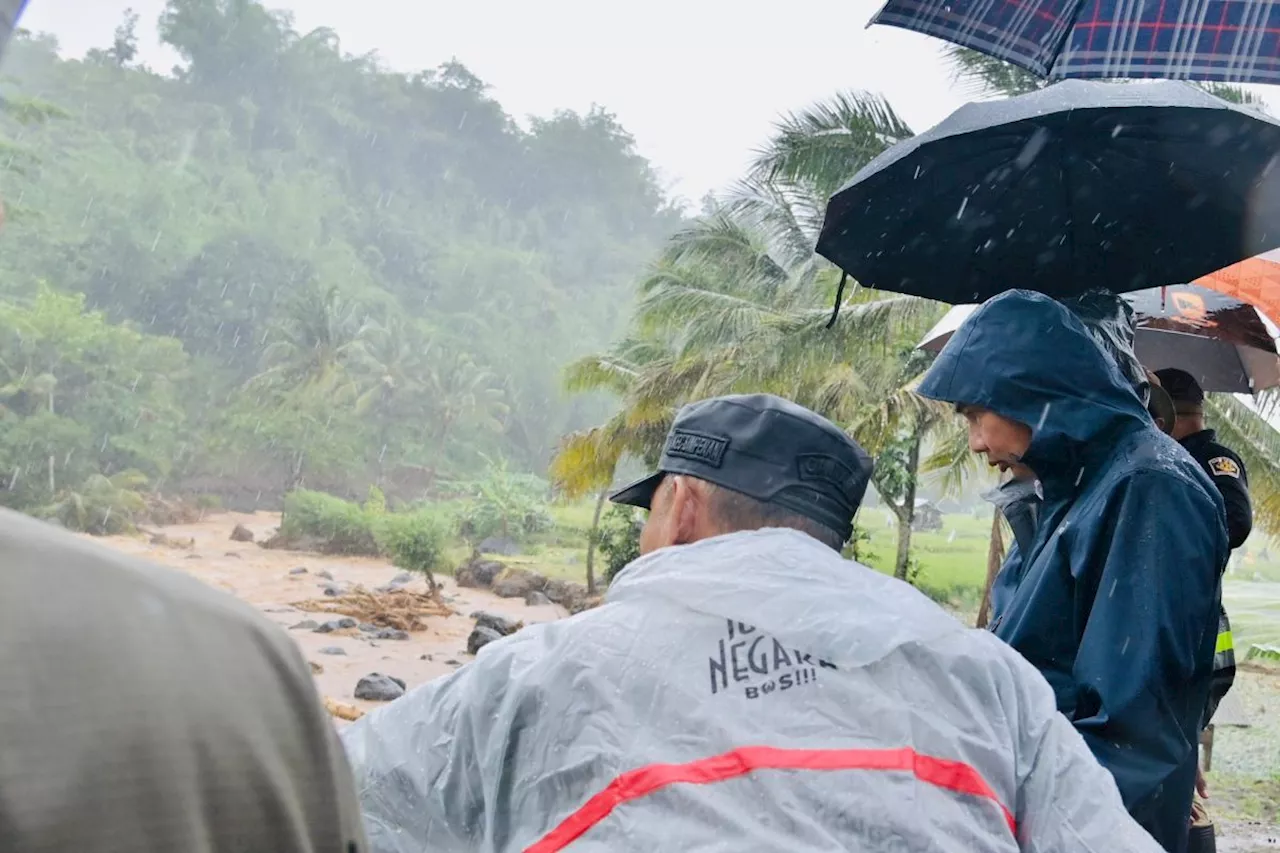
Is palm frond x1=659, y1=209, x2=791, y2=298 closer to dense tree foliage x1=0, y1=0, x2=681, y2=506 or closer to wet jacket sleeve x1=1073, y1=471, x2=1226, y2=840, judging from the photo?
dense tree foliage x1=0, y1=0, x2=681, y2=506

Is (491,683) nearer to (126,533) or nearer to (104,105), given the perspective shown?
(126,533)

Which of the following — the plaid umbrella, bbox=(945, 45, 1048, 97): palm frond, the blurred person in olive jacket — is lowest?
the blurred person in olive jacket

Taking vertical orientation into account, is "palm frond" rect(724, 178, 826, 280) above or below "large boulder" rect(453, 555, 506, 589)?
above

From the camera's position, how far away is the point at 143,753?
0.44 meters

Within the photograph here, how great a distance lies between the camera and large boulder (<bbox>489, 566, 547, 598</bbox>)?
1076 inches

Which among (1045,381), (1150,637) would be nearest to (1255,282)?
(1045,381)

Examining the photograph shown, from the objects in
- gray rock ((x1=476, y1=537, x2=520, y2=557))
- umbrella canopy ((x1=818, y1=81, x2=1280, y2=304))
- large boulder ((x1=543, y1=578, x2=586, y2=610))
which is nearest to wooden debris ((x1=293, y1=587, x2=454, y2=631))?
large boulder ((x1=543, y1=578, x2=586, y2=610))

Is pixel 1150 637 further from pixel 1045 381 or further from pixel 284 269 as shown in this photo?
pixel 284 269

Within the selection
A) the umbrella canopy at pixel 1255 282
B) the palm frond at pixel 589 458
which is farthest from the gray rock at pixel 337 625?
the umbrella canopy at pixel 1255 282

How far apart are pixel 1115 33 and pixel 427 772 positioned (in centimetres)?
216

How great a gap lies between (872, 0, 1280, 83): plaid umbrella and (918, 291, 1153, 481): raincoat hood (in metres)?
0.82

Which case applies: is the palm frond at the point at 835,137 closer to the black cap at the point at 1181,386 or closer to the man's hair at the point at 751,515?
the black cap at the point at 1181,386

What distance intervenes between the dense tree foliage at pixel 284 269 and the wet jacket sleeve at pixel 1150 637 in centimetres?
1931

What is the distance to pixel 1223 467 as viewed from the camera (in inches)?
126
